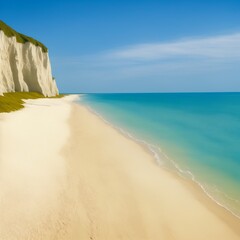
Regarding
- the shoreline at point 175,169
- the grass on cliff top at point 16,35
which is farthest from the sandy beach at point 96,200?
the grass on cliff top at point 16,35

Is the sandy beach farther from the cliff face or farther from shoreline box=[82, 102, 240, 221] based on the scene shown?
the cliff face

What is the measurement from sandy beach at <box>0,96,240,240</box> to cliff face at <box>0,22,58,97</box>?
41271mm

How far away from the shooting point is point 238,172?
13.3 metres

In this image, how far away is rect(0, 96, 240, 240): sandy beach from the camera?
725 cm

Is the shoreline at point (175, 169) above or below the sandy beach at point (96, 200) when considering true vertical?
below

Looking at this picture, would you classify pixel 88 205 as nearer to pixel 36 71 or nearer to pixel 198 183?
pixel 198 183

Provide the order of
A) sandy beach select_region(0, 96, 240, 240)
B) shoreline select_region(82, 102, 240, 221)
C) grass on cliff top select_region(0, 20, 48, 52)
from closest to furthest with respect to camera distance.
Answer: sandy beach select_region(0, 96, 240, 240) → shoreline select_region(82, 102, 240, 221) → grass on cliff top select_region(0, 20, 48, 52)

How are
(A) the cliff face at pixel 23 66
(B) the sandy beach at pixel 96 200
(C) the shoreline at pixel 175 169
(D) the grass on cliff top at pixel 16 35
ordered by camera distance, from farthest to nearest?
1. (D) the grass on cliff top at pixel 16 35
2. (A) the cliff face at pixel 23 66
3. (C) the shoreline at pixel 175 169
4. (B) the sandy beach at pixel 96 200

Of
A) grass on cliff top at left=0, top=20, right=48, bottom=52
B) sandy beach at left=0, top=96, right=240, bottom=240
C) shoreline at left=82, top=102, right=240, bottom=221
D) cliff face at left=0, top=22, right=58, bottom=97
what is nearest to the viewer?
sandy beach at left=0, top=96, right=240, bottom=240

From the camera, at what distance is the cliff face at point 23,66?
2266 inches

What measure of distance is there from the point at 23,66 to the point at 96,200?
66.2 meters

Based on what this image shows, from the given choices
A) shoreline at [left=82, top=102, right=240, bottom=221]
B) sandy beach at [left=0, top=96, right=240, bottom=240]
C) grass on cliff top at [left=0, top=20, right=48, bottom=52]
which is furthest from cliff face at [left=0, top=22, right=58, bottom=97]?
sandy beach at [left=0, top=96, right=240, bottom=240]

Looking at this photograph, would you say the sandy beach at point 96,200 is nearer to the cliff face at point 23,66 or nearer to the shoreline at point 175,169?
the shoreline at point 175,169

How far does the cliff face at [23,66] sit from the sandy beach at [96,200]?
41.3 m
